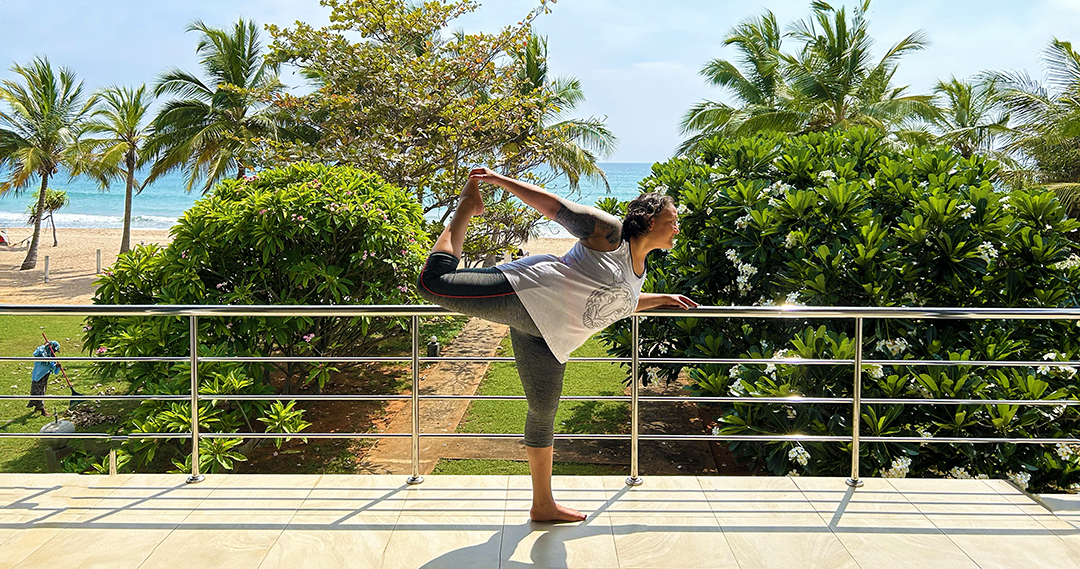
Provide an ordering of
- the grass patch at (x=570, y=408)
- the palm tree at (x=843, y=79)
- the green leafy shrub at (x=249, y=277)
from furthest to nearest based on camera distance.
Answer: the palm tree at (x=843, y=79), the grass patch at (x=570, y=408), the green leafy shrub at (x=249, y=277)

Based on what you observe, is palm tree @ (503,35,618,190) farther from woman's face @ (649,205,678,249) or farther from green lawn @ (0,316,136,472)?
woman's face @ (649,205,678,249)

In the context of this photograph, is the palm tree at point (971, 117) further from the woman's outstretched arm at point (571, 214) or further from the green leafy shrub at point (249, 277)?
the woman's outstretched arm at point (571, 214)

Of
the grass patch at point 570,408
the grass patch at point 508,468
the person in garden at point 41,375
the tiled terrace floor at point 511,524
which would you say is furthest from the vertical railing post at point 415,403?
the person in garden at point 41,375

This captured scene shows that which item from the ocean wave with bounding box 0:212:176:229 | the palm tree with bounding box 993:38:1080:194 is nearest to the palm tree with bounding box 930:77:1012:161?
the palm tree with bounding box 993:38:1080:194

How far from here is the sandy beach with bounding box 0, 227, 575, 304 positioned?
795 inches

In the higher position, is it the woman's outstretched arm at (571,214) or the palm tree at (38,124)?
the palm tree at (38,124)

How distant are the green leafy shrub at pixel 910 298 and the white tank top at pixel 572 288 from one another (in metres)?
2.24

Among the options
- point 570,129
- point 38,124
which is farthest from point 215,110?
point 570,129

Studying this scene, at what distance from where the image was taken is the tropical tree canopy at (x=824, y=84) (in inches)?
652

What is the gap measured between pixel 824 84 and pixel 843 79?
0.49 m

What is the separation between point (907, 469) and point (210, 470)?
15.8 feet

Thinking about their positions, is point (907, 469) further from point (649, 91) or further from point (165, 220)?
point (649, 91)

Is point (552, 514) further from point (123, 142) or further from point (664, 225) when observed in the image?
point (123, 142)

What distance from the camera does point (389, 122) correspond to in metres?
11.4
